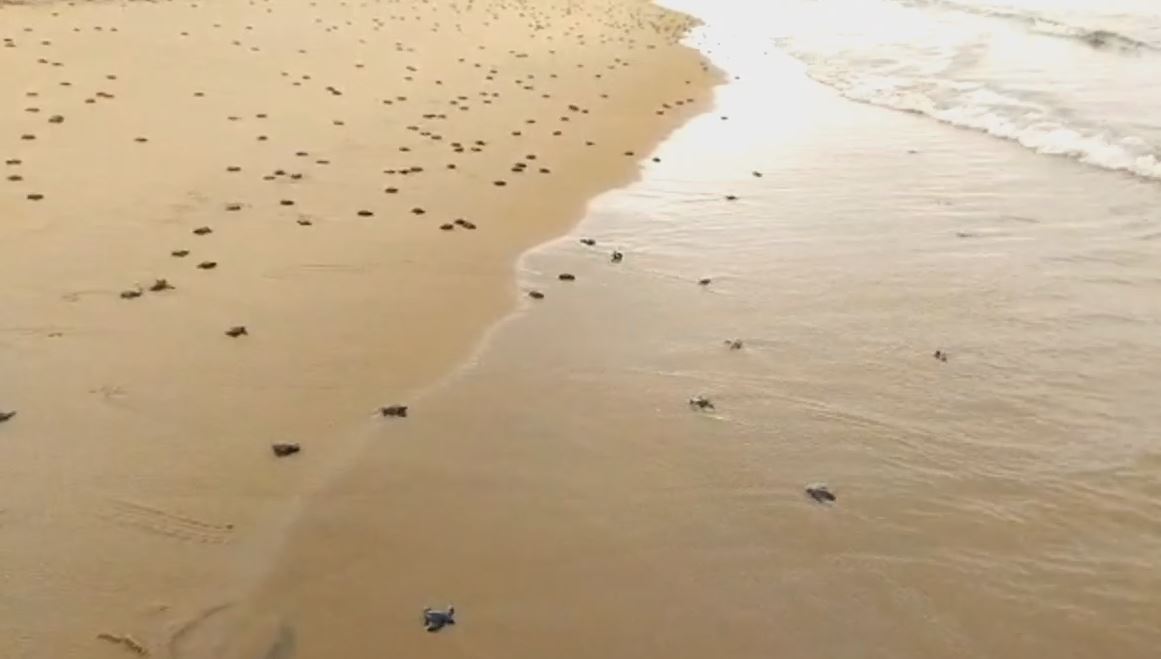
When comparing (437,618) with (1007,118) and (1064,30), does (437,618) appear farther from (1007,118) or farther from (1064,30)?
(1064,30)

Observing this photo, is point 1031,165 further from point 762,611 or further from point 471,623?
point 471,623

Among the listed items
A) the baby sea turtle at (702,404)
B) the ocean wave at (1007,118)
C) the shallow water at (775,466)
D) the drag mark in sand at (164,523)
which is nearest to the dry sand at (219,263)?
the drag mark in sand at (164,523)

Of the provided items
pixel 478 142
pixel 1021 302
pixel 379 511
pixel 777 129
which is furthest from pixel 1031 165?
pixel 379 511

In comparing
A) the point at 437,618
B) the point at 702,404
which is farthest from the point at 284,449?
the point at 702,404

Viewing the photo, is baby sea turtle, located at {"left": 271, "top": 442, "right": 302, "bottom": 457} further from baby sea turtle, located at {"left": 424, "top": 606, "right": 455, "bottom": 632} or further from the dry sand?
baby sea turtle, located at {"left": 424, "top": 606, "right": 455, "bottom": 632}

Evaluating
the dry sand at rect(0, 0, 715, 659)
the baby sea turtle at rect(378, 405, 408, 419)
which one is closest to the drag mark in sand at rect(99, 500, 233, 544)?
the dry sand at rect(0, 0, 715, 659)

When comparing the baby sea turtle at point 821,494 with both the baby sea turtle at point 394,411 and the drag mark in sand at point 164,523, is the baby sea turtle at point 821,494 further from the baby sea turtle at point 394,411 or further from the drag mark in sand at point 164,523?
the drag mark in sand at point 164,523
